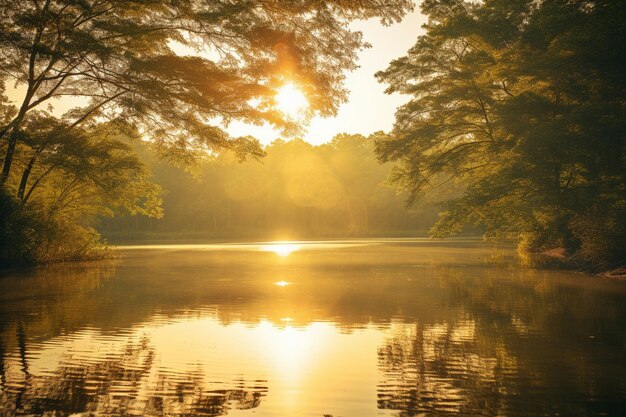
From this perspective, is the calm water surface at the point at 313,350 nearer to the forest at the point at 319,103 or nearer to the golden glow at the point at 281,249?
the forest at the point at 319,103

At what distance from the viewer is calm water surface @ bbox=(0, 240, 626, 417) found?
6531 millimetres

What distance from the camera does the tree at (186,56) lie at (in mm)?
18641

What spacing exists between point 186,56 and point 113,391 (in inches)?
647

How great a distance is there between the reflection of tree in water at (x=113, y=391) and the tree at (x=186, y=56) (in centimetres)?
1160

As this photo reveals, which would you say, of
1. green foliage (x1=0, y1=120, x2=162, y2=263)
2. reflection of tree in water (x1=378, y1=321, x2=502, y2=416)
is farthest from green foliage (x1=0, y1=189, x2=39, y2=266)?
reflection of tree in water (x1=378, y1=321, x2=502, y2=416)

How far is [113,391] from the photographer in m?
6.91

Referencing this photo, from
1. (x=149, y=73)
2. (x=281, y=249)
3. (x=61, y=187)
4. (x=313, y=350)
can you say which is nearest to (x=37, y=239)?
(x=61, y=187)

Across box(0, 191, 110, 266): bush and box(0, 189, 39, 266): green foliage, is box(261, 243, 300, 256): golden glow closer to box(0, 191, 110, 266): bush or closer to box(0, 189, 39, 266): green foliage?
box(0, 191, 110, 266): bush

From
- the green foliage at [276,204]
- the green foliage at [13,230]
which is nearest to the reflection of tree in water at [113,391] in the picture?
the green foliage at [13,230]

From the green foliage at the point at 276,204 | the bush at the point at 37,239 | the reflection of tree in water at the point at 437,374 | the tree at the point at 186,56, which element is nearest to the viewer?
the reflection of tree in water at the point at 437,374

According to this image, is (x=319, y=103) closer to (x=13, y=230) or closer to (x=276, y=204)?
(x=13, y=230)

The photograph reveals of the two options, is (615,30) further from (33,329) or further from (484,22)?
(33,329)

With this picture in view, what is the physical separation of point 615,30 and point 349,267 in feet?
51.1

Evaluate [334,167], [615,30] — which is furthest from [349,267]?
[334,167]
